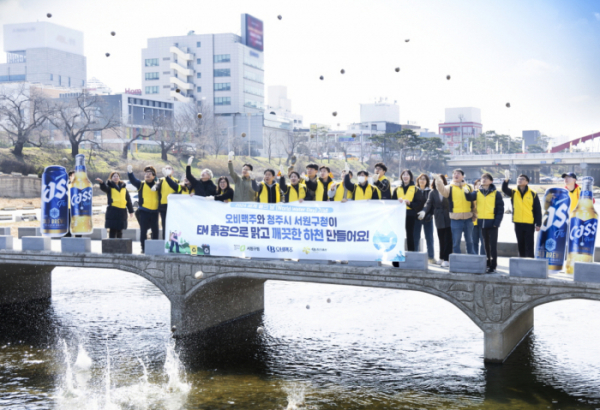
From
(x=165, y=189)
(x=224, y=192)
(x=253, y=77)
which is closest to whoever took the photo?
(x=224, y=192)

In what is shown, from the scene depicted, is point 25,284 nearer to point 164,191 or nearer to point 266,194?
point 164,191

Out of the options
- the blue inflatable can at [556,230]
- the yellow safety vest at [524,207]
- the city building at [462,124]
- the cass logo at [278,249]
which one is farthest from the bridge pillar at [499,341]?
the city building at [462,124]

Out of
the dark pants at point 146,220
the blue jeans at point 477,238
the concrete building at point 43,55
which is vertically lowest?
the blue jeans at point 477,238

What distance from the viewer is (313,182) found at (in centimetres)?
1315

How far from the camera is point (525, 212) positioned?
1206 centimetres

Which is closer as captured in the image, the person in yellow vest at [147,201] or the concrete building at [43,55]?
the person in yellow vest at [147,201]

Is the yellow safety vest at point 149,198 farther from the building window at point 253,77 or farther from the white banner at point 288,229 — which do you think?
the building window at point 253,77

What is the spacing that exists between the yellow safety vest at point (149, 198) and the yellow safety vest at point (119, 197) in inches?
35.6

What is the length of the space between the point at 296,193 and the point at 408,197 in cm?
233

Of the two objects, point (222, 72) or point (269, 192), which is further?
point (222, 72)

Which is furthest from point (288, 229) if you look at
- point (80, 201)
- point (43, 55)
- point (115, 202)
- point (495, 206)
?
point (43, 55)

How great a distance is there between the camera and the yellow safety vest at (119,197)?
50.2 ft

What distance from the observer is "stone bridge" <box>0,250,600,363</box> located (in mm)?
11180

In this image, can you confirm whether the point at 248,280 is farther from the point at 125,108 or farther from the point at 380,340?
the point at 125,108
